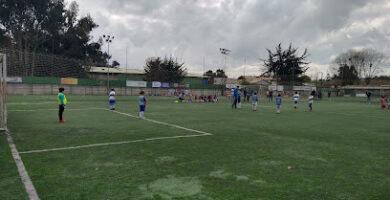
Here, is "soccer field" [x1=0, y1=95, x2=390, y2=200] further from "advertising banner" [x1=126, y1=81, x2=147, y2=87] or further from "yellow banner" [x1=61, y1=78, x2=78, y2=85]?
"advertising banner" [x1=126, y1=81, x2=147, y2=87]

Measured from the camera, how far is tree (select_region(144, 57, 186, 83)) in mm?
65562

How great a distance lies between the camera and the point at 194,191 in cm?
457

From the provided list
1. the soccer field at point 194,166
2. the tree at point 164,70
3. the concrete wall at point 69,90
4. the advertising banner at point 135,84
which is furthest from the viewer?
the tree at point 164,70

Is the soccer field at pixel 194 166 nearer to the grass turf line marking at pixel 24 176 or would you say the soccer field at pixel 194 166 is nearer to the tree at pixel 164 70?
the grass turf line marking at pixel 24 176

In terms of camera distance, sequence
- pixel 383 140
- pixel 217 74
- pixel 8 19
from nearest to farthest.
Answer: pixel 383 140 → pixel 8 19 → pixel 217 74

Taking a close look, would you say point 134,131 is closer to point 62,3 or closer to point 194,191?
point 194,191

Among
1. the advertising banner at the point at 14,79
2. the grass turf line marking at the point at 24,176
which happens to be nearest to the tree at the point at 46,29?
the advertising banner at the point at 14,79

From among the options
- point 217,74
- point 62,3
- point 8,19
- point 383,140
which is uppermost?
point 62,3

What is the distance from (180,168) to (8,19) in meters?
62.2

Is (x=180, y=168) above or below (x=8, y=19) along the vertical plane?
below

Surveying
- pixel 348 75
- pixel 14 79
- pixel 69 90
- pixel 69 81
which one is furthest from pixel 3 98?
pixel 348 75

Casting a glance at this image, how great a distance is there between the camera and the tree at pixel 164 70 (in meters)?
65.6

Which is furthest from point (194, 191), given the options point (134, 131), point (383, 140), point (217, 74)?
point (217, 74)

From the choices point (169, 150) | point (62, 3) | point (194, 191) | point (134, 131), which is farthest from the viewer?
point (62, 3)
